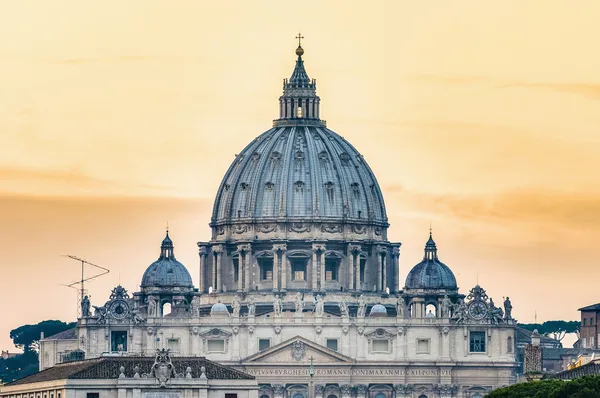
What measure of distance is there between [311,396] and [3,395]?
63.2 ft

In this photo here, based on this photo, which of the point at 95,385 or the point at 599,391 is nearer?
the point at 599,391

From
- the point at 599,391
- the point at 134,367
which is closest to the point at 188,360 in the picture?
the point at 134,367

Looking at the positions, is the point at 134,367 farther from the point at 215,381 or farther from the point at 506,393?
the point at 506,393

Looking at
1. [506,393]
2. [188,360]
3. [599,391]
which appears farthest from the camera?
[188,360]

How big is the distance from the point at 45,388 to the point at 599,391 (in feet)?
124

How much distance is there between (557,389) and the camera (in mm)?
163750

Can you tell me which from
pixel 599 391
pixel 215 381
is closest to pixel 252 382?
pixel 215 381

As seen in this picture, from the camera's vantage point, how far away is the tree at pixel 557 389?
159250mm

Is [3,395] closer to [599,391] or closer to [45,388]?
[45,388]

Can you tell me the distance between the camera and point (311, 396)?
645 feet

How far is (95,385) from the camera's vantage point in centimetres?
17888

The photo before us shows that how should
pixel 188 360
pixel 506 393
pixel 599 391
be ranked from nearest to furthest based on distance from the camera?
1. pixel 599 391
2. pixel 506 393
3. pixel 188 360

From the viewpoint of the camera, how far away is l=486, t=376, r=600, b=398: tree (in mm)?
159250

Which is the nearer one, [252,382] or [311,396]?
[252,382]
